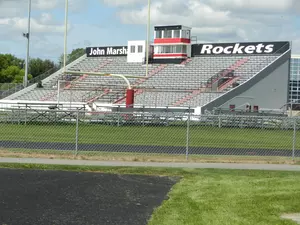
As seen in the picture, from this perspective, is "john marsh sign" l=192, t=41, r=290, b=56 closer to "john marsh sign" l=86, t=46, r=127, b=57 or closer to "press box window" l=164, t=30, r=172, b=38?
"press box window" l=164, t=30, r=172, b=38

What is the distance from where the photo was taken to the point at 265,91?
173ft

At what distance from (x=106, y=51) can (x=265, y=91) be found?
20.2 meters

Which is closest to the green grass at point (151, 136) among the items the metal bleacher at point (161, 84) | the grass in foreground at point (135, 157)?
the grass in foreground at point (135, 157)

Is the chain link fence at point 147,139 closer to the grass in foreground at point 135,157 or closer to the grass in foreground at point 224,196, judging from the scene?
the grass in foreground at point 135,157

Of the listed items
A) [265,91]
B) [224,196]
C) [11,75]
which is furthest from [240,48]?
[224,196]

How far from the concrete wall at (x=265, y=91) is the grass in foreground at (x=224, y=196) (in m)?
33.1

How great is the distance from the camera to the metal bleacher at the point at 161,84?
169 ft

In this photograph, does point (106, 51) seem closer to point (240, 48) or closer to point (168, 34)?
point (168, 34)

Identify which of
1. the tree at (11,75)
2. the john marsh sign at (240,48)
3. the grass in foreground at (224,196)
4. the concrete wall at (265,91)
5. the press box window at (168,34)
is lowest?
the grass in foreground at (224,196)

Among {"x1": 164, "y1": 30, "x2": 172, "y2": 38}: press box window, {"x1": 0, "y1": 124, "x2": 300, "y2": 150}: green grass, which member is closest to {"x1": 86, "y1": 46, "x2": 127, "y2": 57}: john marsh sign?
{"x1": 164, "y1": 30, "x2": 172, "y2": 38}: press box window

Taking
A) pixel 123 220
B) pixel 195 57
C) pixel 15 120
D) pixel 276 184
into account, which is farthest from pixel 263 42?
pixel 123 220

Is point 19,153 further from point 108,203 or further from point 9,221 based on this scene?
point 9,221

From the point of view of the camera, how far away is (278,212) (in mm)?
9828

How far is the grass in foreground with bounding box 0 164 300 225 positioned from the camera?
9.28 metres
